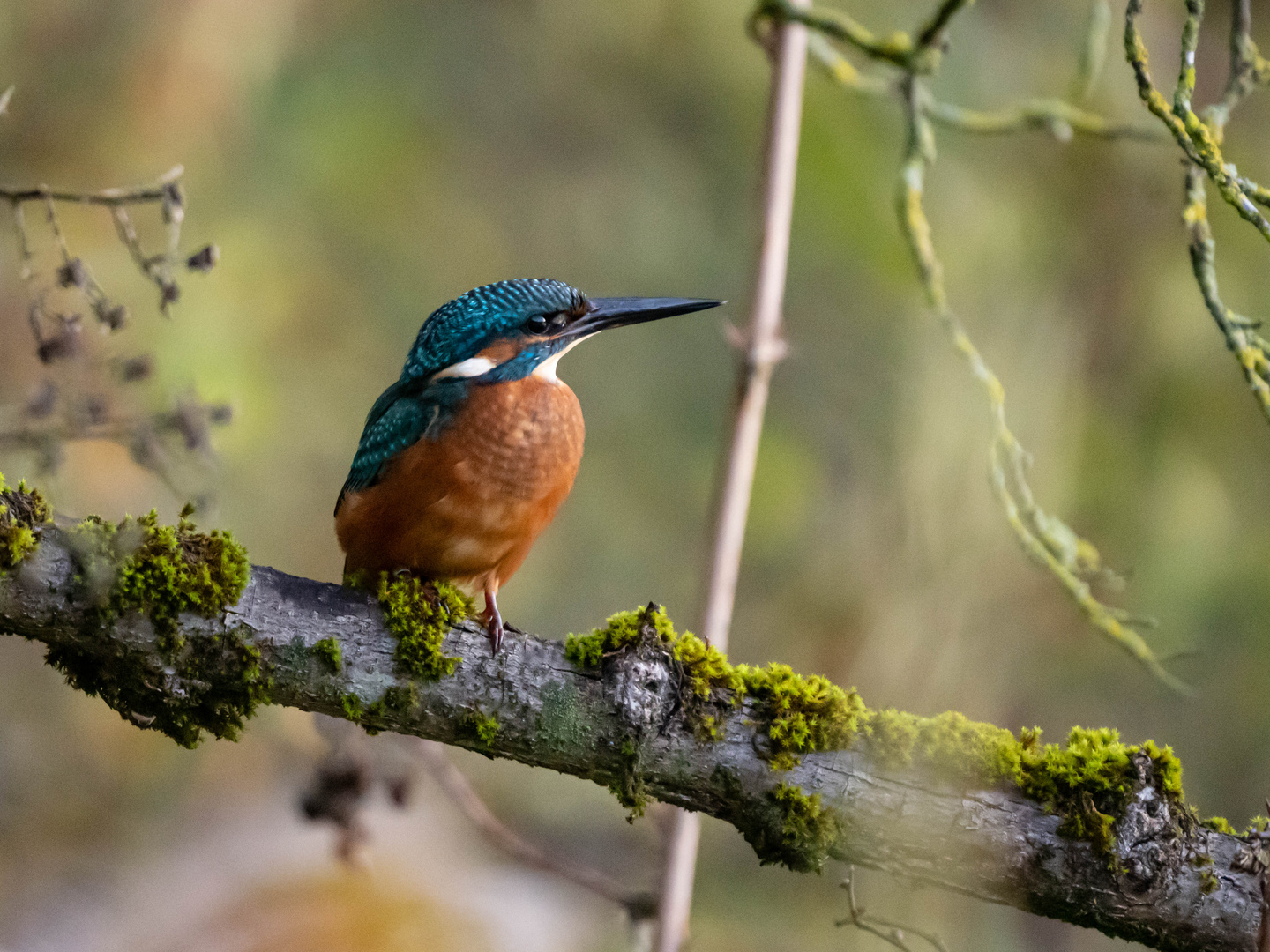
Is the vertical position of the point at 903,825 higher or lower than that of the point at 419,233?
lower

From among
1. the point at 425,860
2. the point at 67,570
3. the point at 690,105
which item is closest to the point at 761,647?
the point at 425,860

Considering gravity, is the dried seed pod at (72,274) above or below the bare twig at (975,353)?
below

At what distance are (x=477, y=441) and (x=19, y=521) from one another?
1018 millimetres

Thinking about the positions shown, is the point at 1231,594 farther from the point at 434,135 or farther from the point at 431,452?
the point at 434,135

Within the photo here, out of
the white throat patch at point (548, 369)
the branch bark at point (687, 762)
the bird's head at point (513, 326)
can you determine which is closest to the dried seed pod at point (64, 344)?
the branch bark at point (687, 762)

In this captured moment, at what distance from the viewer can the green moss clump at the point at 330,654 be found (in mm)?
2032

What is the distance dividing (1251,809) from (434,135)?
5484 mm

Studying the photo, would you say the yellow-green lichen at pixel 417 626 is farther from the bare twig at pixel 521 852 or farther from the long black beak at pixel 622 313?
the long black beak at pixel 622 313

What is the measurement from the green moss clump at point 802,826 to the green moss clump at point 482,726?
51 cm

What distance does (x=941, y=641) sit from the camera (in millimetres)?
4371

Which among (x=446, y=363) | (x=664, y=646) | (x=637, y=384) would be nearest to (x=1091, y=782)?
(x=664, y=646)

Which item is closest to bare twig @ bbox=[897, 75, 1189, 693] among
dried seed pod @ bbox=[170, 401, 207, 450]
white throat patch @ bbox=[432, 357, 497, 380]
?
white throat patch @ bbox=[432, 357, 497, 380]

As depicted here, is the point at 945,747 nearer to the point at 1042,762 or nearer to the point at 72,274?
the point at 1042,762

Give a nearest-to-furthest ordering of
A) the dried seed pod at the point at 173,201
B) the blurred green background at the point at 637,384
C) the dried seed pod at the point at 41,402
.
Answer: the dried seed pod at the point at 173,201 < the dried seed pod at the point at 41,402 < the blurred green background at the point at 637,384
